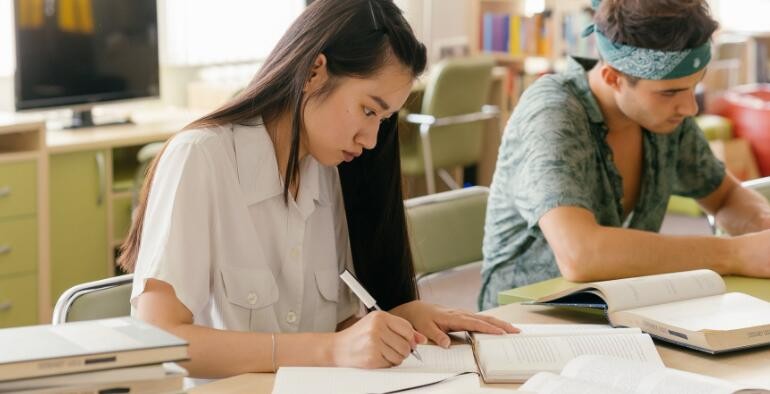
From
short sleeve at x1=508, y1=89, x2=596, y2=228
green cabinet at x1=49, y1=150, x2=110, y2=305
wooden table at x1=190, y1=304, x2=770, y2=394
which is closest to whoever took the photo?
wooden table at x1=190, y1=304, x2=770, y2=394

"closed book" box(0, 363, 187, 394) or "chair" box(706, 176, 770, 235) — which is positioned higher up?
"closed book" box(0, 363, 187, 394)

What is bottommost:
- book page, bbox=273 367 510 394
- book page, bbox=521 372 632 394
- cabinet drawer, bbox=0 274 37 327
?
cabinet drawer, bbox=0 274 37 327

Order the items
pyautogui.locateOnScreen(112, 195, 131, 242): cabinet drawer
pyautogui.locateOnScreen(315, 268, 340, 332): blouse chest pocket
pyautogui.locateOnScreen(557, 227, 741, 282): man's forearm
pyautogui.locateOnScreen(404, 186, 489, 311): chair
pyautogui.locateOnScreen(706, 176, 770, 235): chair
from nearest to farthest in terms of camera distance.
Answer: pyautogui.locateOnScreen(315, 268, 340, 332): blouse chest pocket, pyautogui.locateOnScreen(557, 227, 741, 282): man's forearm, pyautogui.locateOnScreen(404, 186, 489, 311): chair, pyautogui.locateOnScreen(706, 176, 770, 235): chair, pyautogui.locateOnScreen(112, 195, 131, 242): cabinet drawer

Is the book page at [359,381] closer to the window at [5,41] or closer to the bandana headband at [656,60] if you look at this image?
the bandana headband at [656,60]

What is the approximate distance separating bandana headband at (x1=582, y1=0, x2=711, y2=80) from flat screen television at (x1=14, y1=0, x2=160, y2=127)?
2.46m

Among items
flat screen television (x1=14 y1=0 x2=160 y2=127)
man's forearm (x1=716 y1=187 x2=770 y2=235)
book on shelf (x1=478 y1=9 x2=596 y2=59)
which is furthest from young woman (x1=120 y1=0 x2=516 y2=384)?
book on shelf (x1=478 y1=9 x2=596 y2=59)

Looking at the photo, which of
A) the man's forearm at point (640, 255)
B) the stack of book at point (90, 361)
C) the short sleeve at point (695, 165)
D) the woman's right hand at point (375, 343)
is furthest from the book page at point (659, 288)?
the stack of book at point (90, 361)

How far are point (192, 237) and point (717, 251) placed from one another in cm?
99

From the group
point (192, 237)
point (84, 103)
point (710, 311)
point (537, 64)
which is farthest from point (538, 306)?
point (537, 64)

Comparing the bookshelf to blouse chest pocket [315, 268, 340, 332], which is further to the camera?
the bookshelf

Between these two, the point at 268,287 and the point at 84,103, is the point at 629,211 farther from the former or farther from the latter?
the point at 84,103

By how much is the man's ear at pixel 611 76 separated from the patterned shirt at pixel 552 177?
0.05m

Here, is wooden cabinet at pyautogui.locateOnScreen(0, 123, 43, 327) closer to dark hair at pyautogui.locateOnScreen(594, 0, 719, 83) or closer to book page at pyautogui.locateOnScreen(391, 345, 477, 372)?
dark hair at pyautogui.locateOnScreen(594, 0, 719, 83)

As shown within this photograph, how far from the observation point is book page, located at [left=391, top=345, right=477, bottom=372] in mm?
1461
